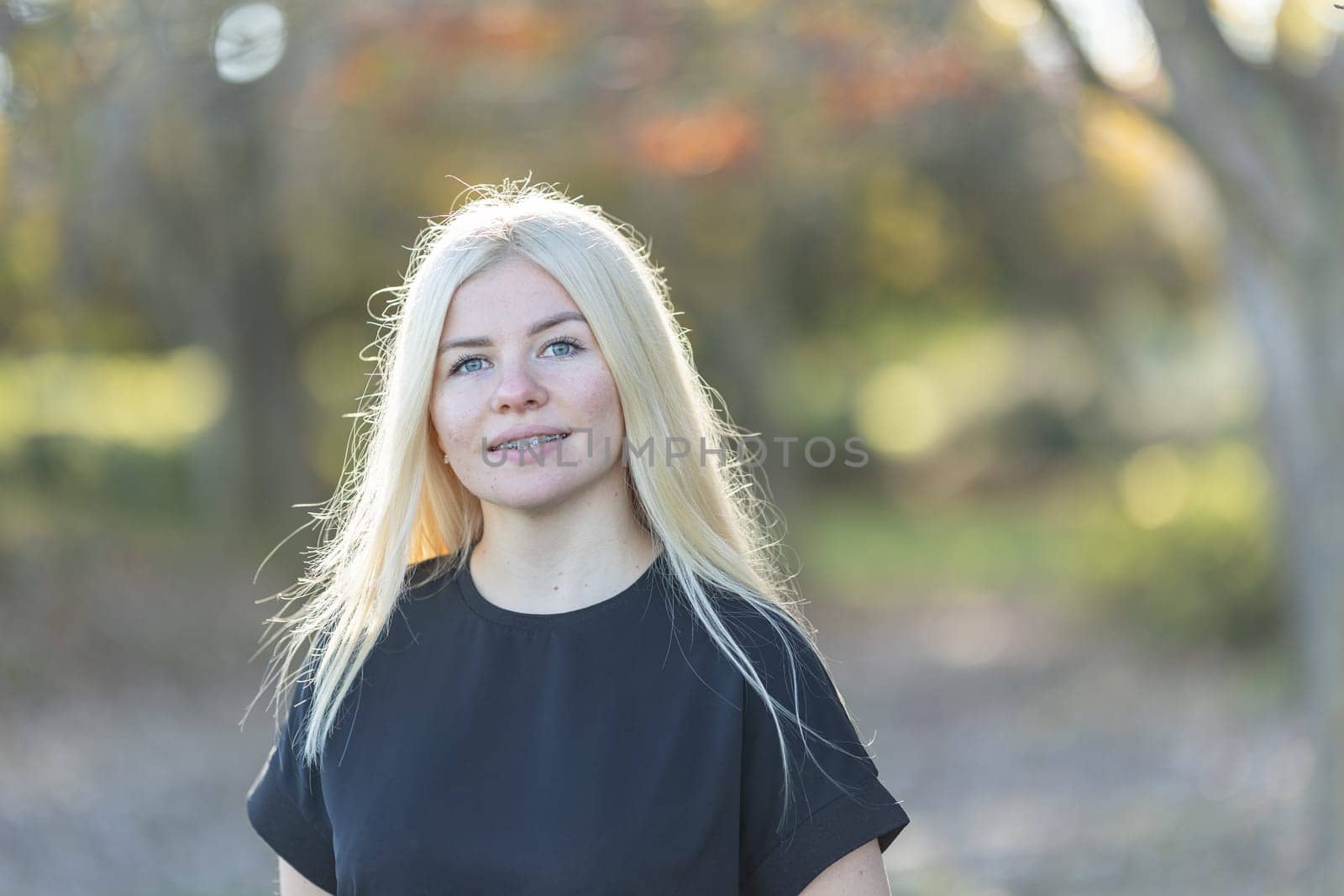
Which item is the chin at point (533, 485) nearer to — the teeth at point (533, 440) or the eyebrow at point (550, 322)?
the teeth at point (533, 440)

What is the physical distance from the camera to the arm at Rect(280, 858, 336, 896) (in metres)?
2.12

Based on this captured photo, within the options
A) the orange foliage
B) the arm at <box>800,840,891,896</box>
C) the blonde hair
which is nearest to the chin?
the blonde hair

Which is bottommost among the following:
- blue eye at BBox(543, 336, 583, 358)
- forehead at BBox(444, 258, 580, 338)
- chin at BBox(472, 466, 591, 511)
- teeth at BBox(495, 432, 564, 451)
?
chin at BBox(472, 466, 591, 511)

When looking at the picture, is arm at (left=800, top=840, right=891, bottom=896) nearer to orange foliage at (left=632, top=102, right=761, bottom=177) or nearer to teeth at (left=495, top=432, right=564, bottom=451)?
teeth at (left=495, top=432, right=564, bottom=451)

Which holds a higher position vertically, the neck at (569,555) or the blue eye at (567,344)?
the blue eye at (567,344)

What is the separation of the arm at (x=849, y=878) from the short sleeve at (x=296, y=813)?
29.6 inches

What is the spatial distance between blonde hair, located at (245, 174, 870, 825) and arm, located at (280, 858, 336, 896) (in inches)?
7.2

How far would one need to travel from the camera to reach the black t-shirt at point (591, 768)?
185 centimetres

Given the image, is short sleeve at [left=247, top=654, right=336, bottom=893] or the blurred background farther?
the blurred background

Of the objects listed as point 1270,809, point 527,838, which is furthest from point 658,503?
point 1270,809

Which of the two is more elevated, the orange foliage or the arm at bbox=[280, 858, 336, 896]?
the orange foliage

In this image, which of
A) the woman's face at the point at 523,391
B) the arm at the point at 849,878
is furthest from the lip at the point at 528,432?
the arm at the point at 849,878

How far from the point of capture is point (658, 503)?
2111 mm

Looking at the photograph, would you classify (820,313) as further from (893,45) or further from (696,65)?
(893,45)
